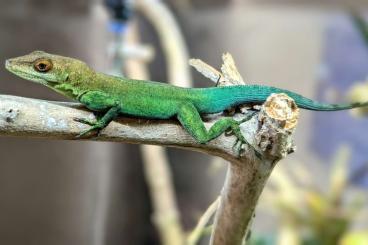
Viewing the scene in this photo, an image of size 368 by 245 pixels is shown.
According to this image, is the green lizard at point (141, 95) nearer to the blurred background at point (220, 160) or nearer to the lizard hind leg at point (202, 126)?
the lizard hind leg at point (202, 126)

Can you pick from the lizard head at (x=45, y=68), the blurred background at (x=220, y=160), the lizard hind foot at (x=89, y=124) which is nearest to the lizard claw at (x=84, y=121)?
the lizard hind foot at (x=89, y=124)

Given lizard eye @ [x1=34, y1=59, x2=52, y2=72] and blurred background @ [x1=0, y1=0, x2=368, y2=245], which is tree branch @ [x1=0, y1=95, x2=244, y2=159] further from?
blurred background @ [x1=0, y1=0, x2=368, y2=245]

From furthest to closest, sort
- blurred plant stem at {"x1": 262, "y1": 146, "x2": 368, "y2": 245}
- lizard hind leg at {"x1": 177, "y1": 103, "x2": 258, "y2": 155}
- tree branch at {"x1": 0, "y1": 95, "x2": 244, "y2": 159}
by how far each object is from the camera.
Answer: blurred plant stem at {"x1": 262, "y1": 146, "x2": 368, "y2": 245} → lizard hind leg at {"x1": 177, "y1": 103, "x2": 258, "y2": 155} → tree branch at {"x1": 0, "y1": 95, "x2": 244, "y2": 159}

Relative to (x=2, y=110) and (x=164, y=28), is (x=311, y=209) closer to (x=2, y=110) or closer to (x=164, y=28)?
(x=164, y=28)

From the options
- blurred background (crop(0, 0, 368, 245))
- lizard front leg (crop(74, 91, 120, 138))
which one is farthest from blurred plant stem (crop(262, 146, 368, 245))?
lizard front leg (crop(74, 91, 120, 138))

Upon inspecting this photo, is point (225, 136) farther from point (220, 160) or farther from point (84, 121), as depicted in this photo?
point (220, 160)

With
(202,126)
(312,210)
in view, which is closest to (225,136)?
(202,126)
